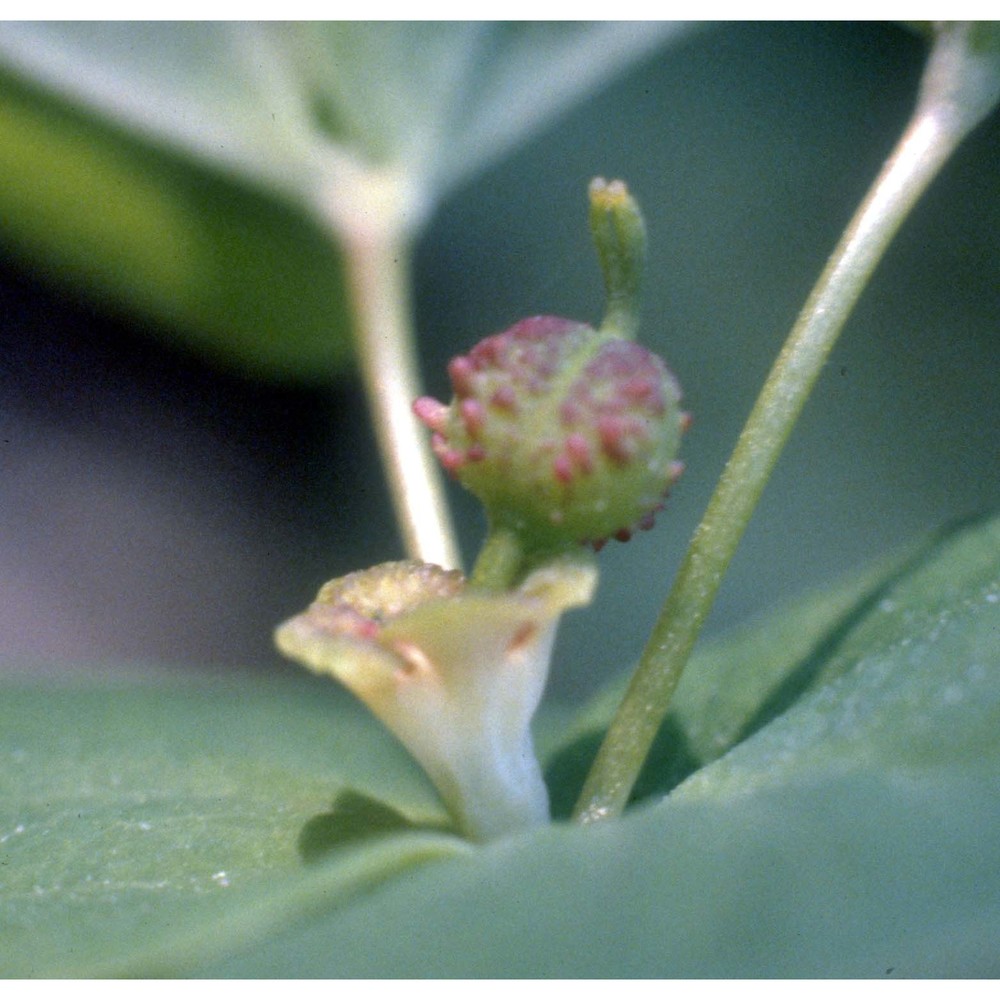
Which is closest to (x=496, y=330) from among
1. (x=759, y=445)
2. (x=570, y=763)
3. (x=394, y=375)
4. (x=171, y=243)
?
(x=171, y=243)

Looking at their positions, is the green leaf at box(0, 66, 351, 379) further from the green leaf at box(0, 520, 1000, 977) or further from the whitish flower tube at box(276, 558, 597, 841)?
the whitish flower tube at box(276, 558, 597, 841)

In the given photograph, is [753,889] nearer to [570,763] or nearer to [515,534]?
[515,534]

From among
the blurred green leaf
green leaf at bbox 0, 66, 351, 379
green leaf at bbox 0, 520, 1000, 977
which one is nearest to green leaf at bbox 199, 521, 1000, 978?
green leaf at bbox 0, 520, 1000, 977

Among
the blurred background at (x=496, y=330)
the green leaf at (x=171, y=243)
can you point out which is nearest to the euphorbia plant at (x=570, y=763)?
the blurred background at (x=496, y=330)

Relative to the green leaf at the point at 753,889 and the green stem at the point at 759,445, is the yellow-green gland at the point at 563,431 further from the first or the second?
the green leaf at the point at 753,889

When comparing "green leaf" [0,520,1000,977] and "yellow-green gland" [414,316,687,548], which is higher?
"yellow-green gland" [414,316,687,548]

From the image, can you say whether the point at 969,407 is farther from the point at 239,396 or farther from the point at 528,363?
the point at 528,363
